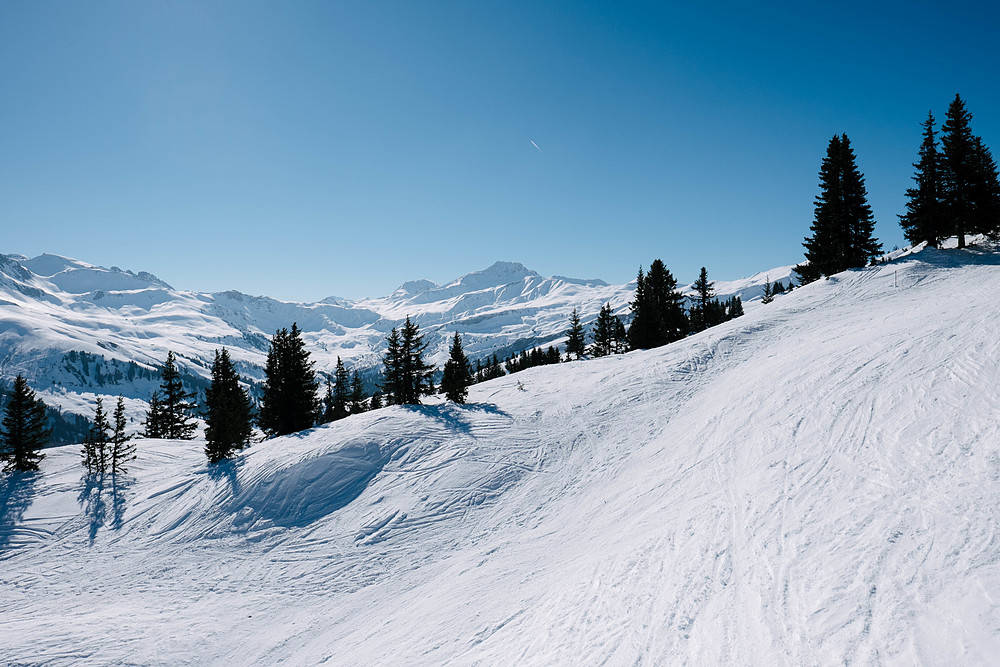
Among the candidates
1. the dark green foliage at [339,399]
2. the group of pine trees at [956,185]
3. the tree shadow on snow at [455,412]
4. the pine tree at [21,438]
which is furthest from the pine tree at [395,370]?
the group of pine trees at [956,185]

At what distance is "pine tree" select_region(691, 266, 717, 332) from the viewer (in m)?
52.6

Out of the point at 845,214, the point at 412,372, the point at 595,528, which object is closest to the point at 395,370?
the point at 412,372

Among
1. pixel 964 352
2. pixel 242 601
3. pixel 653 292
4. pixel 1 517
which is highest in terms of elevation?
pixel 653 292

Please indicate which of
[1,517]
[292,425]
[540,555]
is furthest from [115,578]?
[292,425]

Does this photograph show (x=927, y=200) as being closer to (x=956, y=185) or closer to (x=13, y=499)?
(x=956, y=185)

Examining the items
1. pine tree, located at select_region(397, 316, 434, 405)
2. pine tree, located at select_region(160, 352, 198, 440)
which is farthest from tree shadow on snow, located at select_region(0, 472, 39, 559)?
pine tree, located at select_region(160, 352, 198, 440)

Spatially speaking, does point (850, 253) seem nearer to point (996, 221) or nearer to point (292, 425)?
point (996, 221)

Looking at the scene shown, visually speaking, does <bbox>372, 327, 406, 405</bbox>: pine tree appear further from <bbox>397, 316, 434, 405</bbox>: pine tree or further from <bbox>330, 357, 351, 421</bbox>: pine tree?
<bbox>330, 357, 351, 421</bbox>: pine tree

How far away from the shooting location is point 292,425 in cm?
3278

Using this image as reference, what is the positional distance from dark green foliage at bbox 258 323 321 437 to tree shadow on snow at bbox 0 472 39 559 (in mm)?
12016

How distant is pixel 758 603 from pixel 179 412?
5446 centimetres

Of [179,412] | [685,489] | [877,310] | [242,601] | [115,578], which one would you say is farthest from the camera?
[179,412]

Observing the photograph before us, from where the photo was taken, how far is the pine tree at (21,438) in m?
24.5

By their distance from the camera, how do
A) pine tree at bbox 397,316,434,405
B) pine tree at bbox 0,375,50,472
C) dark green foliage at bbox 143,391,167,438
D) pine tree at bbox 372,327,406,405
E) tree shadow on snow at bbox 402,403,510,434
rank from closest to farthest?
tree shadow on snow at bbox 402,403,510,434, pine tree at bbox 0,375,50,472, pine tree at bbox 372,327,406,405, pine tree at bbox 397,316,434,405, dark green foliage at bbox 143,391,167,438
